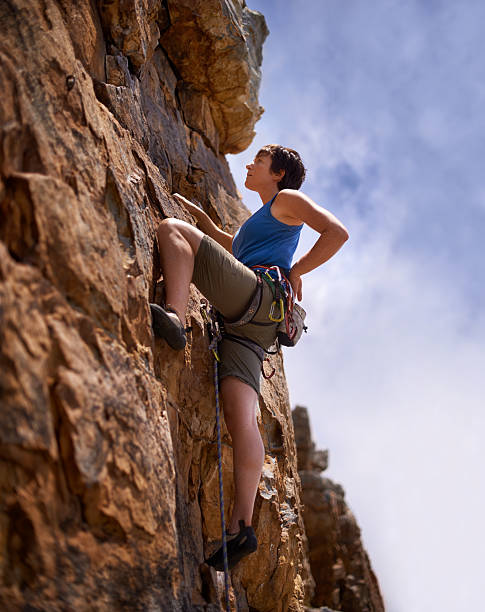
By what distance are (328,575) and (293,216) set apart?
15.4 metres

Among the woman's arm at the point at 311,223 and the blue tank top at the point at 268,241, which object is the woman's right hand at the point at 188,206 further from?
the woman's arm at the point at 311,223

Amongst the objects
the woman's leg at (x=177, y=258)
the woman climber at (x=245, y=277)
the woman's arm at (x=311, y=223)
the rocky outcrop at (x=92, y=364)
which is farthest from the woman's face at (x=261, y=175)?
the woman's leg at (x=177, y=258)

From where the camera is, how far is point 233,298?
4027 millimetres

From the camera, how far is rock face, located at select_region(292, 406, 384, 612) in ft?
53.0

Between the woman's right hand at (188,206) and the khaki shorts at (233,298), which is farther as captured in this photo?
the woman's right hand at (188,206)

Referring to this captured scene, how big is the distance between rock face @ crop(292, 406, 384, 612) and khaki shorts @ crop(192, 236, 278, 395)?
14.7 metres

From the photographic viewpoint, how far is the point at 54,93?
9.74 ft

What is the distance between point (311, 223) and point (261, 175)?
0.99 metres

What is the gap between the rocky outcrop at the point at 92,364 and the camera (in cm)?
223

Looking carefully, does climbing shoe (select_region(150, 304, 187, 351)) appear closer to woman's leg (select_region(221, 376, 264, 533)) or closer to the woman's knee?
the woman's knee

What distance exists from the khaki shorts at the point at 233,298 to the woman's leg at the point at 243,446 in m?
0.11

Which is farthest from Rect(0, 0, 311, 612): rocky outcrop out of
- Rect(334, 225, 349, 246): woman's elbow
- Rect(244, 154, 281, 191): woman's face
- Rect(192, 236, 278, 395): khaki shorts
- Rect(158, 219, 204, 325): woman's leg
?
Rect(334, 225, 349, 246): woman's elbow

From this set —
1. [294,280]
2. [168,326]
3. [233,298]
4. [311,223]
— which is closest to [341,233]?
[311,223]

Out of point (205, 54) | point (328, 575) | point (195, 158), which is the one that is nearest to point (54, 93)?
point (195, 158)
